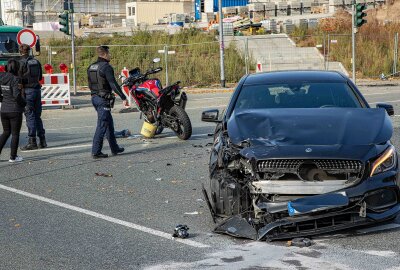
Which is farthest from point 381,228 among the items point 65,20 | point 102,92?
point 65,20

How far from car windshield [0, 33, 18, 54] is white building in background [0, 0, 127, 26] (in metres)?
50.0

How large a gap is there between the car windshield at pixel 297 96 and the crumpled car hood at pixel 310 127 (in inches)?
13.5

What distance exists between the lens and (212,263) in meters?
6.02

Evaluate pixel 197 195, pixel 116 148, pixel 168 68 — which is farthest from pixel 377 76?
pixel 197 195

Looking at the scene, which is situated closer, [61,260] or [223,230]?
[61,260]

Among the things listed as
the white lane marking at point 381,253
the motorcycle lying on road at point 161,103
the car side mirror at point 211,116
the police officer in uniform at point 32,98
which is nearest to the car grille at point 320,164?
the white lane marking at point 381,253

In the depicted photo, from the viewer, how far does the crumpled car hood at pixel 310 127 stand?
7.06m

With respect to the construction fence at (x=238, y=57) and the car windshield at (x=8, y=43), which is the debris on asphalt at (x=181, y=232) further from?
the construction fence at (x=238, y=57)

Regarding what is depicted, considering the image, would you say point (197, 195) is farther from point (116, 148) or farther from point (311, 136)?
point (116, 148)

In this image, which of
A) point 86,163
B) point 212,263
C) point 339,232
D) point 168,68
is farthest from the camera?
point 168,68

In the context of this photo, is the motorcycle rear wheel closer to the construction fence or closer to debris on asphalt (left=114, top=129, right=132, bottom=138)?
debris on asphalt (left=114, top=129, right=132, bottom=138)

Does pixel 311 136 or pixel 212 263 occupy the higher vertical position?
pixel 311 136

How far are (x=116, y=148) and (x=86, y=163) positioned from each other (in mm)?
849

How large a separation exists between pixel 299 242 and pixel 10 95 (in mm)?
6889
